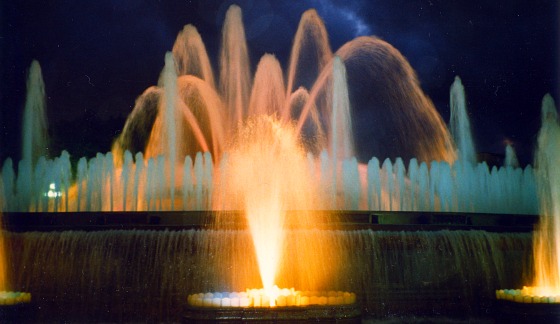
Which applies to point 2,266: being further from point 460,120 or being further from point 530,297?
point 460,120

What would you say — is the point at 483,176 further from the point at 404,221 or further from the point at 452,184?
the point at 404,221

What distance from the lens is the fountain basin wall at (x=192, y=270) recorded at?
13.7m

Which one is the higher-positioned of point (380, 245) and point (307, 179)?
point (307, 179)

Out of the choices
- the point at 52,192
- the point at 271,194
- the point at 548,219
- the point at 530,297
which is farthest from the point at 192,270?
the point at 52,192

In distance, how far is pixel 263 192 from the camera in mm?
15672

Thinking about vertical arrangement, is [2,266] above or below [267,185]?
below

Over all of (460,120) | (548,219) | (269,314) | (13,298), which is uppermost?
(460,120)

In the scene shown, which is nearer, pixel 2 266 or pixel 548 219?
pixel 2 266

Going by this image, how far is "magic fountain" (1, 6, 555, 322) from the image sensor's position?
1386 cm

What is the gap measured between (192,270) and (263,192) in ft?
9.21

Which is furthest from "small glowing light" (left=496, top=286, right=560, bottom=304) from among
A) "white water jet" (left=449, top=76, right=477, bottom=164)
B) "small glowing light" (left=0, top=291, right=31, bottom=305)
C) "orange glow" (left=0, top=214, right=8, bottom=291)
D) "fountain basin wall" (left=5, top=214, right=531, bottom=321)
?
"white water jet" (left=449, top=76, right=477, bottom=164)

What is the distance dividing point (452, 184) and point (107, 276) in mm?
11629

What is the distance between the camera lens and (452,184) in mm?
21062

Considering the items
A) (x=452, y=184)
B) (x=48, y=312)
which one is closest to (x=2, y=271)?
(x=48, y=312)
